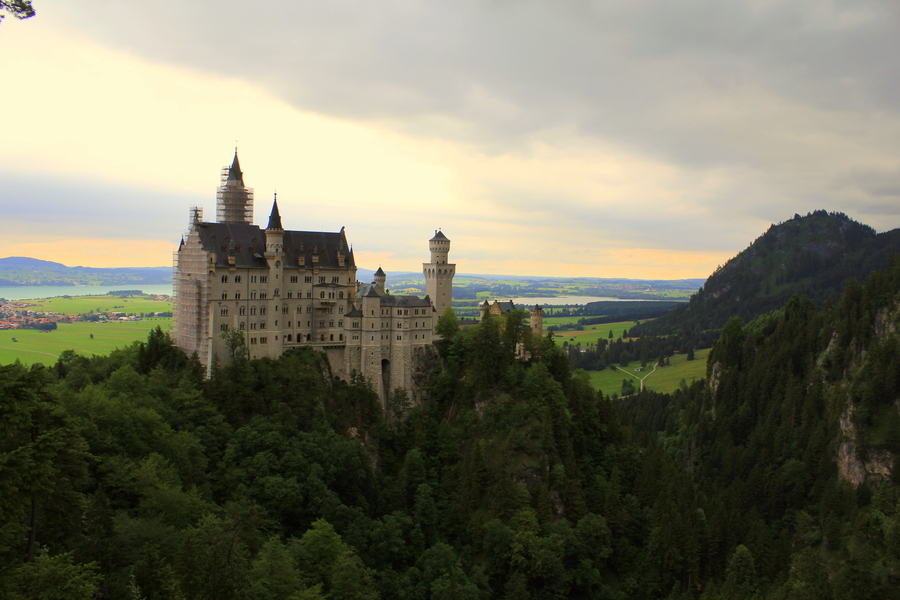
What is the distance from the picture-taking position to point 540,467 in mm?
88938

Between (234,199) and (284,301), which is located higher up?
(234,199)

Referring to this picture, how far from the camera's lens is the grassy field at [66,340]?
119m

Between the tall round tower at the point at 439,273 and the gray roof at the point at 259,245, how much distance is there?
1477 centimetres

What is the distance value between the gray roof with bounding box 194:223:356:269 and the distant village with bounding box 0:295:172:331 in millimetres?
91696

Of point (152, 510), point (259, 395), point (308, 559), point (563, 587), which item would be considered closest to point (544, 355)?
point (563, 587)

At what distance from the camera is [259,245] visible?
90750 millimetres

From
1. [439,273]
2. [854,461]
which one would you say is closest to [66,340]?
[439,273]

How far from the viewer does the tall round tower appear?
10800 cm

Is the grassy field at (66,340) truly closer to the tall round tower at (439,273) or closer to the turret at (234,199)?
the turret at (234,199)

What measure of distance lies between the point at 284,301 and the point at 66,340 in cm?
7192

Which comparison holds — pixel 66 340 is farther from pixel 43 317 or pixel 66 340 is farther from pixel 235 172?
pixel 235 172

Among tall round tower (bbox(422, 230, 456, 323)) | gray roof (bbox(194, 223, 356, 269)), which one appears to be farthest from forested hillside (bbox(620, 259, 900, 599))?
gray roof (bbox(194, 223, 356, 269))

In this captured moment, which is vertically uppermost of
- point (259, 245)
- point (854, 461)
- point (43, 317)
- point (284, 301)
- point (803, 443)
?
point (259, 245)

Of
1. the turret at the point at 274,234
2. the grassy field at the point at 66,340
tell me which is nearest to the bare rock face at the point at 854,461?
the turret at the point at 274,234
